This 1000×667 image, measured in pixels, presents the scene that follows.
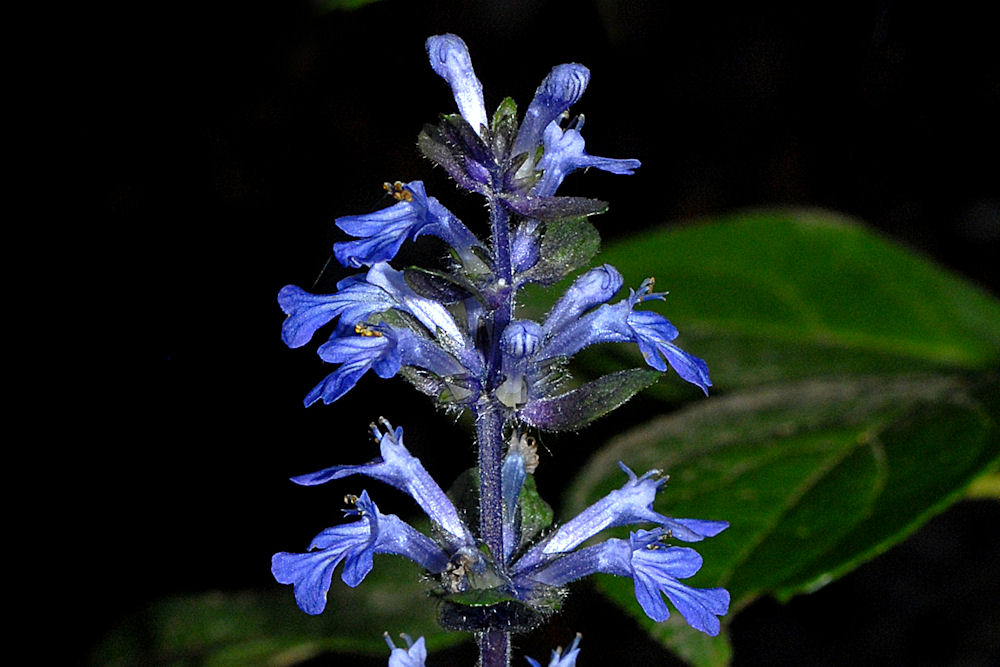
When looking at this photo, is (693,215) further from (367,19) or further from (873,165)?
(367,19)

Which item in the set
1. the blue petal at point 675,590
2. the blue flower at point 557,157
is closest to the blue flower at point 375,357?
the blue flower at point 557,157

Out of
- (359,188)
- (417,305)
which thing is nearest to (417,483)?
(417,305)

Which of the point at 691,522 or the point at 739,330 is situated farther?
the point at 739,330

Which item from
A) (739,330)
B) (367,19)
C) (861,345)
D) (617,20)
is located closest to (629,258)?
(739,330)

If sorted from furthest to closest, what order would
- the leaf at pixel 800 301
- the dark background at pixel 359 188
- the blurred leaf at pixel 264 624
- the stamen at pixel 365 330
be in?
the dark background at pixel 359 188 → the leaf at pixel 800 301 → the blurred leaf at pixel 264 624 → the stamen at pixel 365 330

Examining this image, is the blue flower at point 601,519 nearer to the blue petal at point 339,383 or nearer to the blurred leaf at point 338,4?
the blue petal at point 339,383

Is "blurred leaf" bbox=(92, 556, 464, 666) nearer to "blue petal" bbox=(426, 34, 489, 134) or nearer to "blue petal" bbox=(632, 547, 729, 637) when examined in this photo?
"blue petal" bbox=(632, 547, 729, 637)

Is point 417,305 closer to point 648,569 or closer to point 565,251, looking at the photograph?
point 565,251
